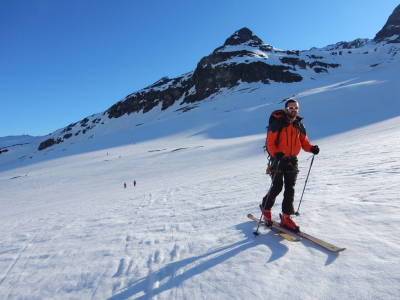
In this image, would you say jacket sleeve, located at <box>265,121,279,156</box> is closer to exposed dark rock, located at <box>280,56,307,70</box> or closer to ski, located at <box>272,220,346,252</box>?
ski, located at <box>272,220,346,252</box>

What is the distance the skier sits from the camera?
3461mm

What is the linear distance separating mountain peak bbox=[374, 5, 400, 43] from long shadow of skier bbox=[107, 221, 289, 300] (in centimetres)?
18052

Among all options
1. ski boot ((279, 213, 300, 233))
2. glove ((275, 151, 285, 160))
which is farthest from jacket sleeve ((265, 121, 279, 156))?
ski boot ((279, 213, 300, 233))

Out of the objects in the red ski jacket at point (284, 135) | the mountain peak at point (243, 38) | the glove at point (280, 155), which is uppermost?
the mountain peak at point (243, 38)

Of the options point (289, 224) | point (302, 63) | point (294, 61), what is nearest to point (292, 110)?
point (289, 224)

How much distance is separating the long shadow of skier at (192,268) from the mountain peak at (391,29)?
181 meters

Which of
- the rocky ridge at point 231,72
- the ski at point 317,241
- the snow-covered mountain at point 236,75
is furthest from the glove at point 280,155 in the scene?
the snow-covered mountain at point 236,75

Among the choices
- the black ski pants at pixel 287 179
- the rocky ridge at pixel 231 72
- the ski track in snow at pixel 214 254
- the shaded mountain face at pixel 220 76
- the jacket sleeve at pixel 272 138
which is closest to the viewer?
the ski track in snow at pixel 214 254

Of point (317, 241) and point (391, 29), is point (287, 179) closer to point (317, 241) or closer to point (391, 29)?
point (317, 241)

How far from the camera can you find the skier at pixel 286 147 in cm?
346

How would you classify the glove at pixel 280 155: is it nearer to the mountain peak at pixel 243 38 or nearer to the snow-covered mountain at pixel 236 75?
the snow-covered mountain at pixel 236 75

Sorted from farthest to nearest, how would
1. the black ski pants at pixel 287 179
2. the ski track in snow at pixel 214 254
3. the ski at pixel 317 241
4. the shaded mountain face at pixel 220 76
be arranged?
the shaded mountain face at pixel 220 76 → the black ski pants at pixel 287 179 → the ski at pixel 317 241 → the ski track in snow at pixel 214 254

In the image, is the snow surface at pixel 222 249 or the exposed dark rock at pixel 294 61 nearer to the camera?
the snow surface at pixel 222 249

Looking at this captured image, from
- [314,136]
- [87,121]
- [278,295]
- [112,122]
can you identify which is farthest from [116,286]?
[87,121]
